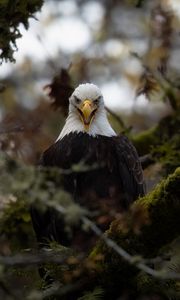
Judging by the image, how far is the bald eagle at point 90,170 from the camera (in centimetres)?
659

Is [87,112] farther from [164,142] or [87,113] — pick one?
[164,142]

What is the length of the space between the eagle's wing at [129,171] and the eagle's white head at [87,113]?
34 cm

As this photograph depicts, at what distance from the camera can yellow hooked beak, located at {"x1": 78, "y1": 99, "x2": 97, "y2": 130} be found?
7086mm

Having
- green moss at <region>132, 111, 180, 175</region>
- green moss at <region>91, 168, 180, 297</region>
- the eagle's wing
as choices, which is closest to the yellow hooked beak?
the eagle's wing

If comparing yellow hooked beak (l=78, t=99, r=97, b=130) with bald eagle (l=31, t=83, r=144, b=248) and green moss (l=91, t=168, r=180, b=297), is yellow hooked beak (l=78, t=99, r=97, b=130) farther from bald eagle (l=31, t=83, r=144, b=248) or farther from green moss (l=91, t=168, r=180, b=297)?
green moss (l=91, t=168, r=180, b=297)

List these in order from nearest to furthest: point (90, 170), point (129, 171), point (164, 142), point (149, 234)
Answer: point (149, 234)
point (90, 170)
point (129, 171)
point (164, 142)

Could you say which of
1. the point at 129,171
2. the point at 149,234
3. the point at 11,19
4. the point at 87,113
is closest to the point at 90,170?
the point at 129,171

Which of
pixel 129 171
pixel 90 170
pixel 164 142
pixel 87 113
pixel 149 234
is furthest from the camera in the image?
pixel 164 142

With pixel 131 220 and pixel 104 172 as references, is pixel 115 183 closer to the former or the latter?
pixel 104 172

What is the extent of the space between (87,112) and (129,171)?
0.64 meters

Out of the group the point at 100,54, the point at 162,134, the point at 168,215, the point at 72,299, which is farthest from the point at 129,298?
the point at 100,54

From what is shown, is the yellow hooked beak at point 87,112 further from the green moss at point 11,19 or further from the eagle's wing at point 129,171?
the green moss at point 11,19

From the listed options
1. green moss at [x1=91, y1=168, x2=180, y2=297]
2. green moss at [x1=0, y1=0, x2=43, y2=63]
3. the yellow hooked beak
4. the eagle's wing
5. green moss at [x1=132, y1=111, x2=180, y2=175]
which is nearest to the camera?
green moss at [x1=91, y1=168, x2=180, y2=297]

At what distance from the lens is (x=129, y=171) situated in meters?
6.74
